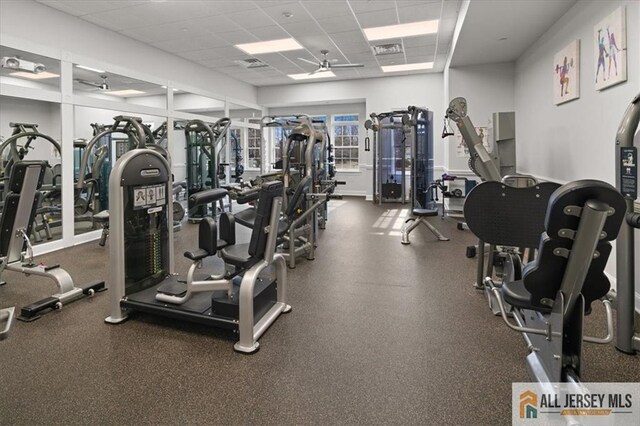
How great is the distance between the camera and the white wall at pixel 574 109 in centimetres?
312

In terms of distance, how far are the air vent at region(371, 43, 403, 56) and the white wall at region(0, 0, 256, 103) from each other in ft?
12.6

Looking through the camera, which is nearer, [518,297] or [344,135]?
[518,297]

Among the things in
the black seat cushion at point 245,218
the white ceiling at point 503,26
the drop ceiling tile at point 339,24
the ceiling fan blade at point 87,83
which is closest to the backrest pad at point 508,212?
the black seat cushion at point 245,218

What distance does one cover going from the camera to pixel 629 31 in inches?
114

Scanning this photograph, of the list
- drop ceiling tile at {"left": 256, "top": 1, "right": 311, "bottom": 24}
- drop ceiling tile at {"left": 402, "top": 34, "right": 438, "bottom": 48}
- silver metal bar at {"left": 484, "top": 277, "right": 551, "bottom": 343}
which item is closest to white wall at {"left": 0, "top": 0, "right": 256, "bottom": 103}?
drop ceiling tile at {"left": 256, "top": 1, "right": 311, "bottom": 24}

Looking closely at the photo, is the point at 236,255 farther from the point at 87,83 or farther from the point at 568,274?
the point at 87,83

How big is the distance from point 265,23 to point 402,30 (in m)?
2.29

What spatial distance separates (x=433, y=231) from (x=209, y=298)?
3.64 metres

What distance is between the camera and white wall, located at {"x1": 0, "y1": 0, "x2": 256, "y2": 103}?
15.1 ft

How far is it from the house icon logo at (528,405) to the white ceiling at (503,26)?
4.05 metres

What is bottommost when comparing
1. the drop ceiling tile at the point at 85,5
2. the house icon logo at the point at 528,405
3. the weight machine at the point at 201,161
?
the house icon logo at the point at 528,405

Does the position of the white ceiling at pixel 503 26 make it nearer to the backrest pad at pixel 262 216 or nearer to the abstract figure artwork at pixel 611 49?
the abstract figure artwork at pixel 611 49

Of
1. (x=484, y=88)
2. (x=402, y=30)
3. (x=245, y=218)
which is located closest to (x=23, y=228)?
(x=245, y=218)

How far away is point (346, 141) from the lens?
11438 mm
